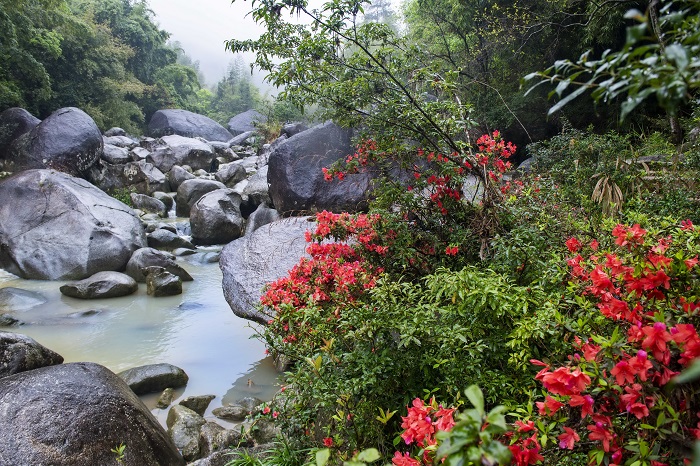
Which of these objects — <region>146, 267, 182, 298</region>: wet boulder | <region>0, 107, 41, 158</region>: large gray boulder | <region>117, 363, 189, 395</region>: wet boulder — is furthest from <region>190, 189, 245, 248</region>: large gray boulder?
<region>0, 107, 41, 158</region>: large gray boulder

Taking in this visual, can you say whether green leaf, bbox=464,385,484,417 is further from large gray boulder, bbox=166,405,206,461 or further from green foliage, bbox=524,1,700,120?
A: large gray boulder, bbox=166,405,206,461

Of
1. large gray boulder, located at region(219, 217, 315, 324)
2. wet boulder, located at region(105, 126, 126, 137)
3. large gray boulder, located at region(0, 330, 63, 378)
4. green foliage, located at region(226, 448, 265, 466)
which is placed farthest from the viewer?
wet boulder, located at region(105, 126, 126, 137)

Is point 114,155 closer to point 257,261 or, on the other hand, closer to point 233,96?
point 257,261

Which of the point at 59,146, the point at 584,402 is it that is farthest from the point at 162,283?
the point at 584,402

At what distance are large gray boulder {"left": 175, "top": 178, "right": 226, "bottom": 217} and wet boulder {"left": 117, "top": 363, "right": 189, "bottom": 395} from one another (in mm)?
7817

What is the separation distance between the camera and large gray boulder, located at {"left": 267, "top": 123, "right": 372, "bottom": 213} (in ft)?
24.3

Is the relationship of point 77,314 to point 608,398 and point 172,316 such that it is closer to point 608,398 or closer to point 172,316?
point 172,316

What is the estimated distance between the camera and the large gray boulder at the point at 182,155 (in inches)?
588

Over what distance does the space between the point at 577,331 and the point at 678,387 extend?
0.35 meters

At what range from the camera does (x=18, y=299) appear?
21.4 feet

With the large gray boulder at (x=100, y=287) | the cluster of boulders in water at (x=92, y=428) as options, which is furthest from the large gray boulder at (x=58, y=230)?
the cluster of boulders in water at (x=92, y=428)

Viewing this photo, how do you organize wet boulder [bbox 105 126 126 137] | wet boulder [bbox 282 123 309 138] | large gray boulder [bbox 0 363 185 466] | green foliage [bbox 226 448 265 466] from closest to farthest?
green foliage [bbox 226 448 265 466] < large gray boulder [bbox 0 363 185 466] < wet boulder [bbox 282 123 309 138] < wet boulder [bbox 105 126 126 137]

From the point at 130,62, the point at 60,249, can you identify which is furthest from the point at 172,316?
the point at 130,62

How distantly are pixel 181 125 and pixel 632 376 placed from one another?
73.0 ft
